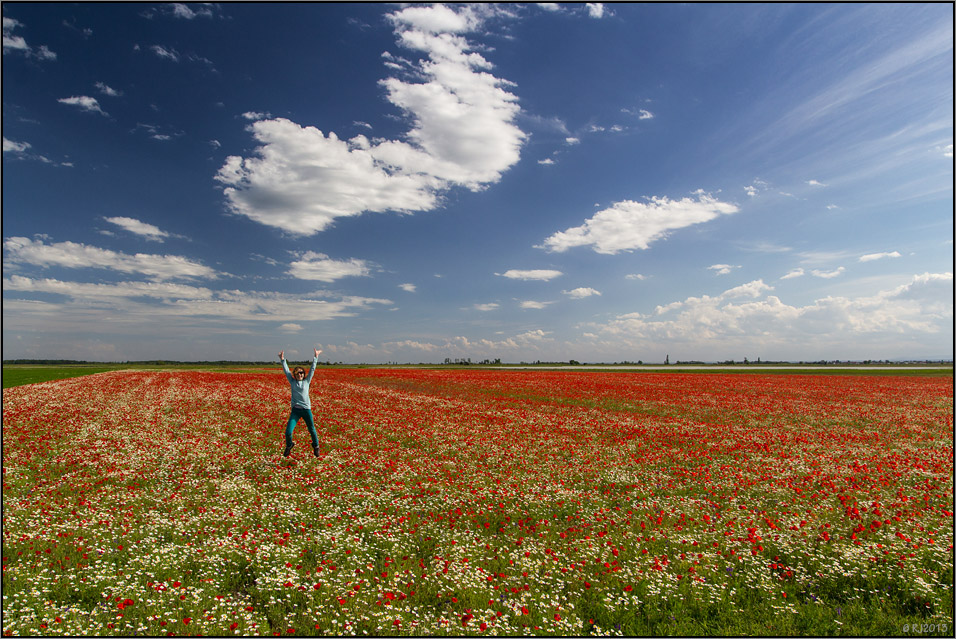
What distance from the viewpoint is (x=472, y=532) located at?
9891 millimetres

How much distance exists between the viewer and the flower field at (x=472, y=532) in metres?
6.90

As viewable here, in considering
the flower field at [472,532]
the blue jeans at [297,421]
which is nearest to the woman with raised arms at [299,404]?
the blue jeans at [297,421]

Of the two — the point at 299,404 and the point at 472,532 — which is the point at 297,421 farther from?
the point at 472,532

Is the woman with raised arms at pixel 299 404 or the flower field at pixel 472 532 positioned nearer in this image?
the flower field at pixel 472 532

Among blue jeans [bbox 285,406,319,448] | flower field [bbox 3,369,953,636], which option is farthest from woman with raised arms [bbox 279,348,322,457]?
flower field [bbox 3,369,953,636]

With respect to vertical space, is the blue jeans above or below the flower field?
above

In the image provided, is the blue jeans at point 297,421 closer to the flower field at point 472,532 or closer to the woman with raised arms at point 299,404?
the woman with raised arms at point 299,404

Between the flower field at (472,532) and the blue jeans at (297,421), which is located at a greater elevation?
the blue jeans at (297,421)

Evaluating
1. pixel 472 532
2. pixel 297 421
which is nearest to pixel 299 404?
pixel 297 421

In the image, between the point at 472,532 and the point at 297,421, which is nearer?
the point at 472,532

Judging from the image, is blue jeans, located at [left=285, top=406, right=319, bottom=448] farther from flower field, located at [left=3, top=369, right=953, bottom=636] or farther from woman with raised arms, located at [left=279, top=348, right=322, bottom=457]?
flower field, located at [left=3, top=369, right=953, bottom=636]

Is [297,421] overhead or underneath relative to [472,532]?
overhead

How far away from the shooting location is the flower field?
6898 millimetres

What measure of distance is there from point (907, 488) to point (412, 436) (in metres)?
17.6
